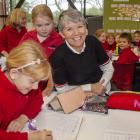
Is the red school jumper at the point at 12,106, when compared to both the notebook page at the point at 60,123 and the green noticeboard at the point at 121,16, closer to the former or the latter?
the notebook page at the point at 60,123

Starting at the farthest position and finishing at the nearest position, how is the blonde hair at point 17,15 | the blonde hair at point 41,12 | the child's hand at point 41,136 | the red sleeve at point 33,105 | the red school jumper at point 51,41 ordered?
1. the blonde hair at point 17,15
2. the red school jumper at point 51,41
3. the blonde hair at point 41,12
4. the red sleeve at point 33,105
5. the child's hand at point 41,136

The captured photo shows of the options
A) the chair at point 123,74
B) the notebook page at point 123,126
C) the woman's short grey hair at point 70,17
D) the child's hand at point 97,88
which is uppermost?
the woman's short grey hair at point 70,17

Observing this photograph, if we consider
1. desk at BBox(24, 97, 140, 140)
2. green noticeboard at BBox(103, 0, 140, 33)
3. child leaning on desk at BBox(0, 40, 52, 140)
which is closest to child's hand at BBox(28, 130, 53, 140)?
child leaning on desk at BBox(0, 40, 52, 140)

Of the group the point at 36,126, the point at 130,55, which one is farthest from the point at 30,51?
the point at 130,55

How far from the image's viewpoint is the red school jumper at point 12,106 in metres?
1.34

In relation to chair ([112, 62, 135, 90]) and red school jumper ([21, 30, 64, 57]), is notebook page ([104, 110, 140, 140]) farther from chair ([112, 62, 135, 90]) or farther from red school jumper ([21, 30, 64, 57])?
chair ([112, 62, 135, 90])

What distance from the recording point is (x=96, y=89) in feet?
6.65

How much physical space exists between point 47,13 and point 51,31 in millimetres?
173

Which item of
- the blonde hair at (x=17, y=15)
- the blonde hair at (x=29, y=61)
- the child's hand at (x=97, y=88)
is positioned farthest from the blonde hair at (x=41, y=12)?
the blonde hair at (x=17, y=15)

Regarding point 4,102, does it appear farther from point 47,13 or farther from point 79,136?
point 47,13

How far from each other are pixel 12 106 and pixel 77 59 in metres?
0.72

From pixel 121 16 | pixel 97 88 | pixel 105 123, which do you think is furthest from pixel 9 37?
pixel 121 16

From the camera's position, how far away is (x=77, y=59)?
208cm

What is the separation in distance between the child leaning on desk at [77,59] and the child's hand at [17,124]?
50 centimetres
